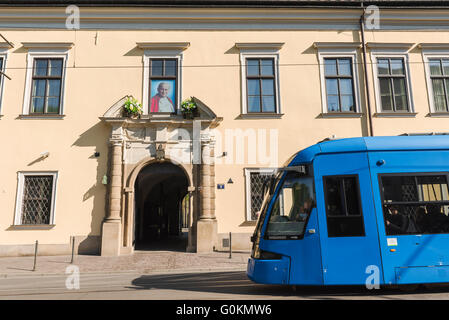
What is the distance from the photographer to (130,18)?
1298cm

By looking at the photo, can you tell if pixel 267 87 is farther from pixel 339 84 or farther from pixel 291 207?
pixel 291 207

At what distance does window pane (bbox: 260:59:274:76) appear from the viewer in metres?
13.1

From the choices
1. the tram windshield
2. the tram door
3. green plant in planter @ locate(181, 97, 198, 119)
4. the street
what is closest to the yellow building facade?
green plant in planter @ locate(181, 97, 198, 119)

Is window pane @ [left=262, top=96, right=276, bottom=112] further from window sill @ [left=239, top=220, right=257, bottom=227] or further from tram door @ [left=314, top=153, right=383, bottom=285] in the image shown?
tram door @ [left=314, top=153, right=383, bottom=285]

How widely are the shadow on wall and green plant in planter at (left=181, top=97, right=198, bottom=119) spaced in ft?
10.5

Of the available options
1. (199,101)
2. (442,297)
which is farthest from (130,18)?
(442,297)

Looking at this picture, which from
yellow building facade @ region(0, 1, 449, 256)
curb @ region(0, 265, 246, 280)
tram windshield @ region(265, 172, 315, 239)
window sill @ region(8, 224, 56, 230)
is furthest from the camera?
Answer: yellow building facade @ region(0, 1, 449, 256)

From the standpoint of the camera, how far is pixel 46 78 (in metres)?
12.6

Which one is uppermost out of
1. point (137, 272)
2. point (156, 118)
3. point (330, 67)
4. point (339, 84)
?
point (330, 67)

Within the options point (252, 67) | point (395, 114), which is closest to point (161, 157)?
point (252, 67)

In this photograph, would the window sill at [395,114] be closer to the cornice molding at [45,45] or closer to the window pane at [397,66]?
the window pane at [397,66]

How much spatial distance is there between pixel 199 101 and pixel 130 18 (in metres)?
4.99

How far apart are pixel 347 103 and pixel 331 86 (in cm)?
103
